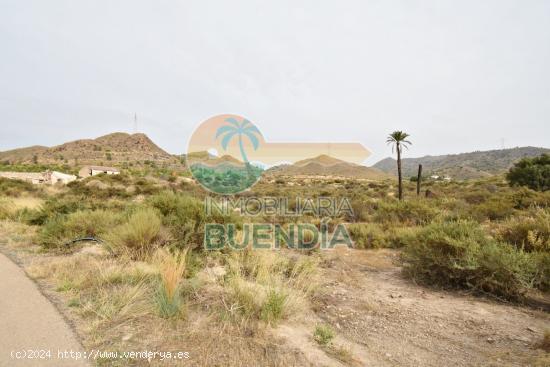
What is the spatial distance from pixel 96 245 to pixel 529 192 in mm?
20548

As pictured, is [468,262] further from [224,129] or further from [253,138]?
[253,138]

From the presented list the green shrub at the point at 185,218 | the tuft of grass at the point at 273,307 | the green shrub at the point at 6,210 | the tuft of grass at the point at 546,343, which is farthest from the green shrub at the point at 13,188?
the tuft of grass at the point at 546,343

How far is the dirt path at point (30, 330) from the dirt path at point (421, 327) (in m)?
2.39

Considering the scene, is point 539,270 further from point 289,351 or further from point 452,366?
point 289,351

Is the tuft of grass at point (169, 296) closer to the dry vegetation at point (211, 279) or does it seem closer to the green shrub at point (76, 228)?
the dry vegetation at point (211, 279)

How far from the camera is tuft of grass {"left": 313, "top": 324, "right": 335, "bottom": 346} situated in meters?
3.50

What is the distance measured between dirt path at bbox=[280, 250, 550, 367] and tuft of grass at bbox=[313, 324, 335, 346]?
3.8 inches

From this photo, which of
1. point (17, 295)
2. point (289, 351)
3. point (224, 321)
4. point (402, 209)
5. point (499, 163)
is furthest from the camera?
point (499, 163)

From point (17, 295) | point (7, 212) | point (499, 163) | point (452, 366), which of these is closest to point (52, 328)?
point (17, 295)

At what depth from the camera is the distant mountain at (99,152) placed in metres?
77.9

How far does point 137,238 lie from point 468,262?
262 inches

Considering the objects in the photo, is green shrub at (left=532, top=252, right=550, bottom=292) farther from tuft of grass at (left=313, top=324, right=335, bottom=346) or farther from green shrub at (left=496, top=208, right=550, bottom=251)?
tuft of grass at (left=313, top=324, right=335, bottom=346)

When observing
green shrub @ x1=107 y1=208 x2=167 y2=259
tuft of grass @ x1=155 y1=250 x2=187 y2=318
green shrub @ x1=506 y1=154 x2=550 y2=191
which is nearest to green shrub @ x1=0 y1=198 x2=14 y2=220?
green shrub @ x1=107 y1=208 x2=167 y2=259

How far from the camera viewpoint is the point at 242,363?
295 centimetres
